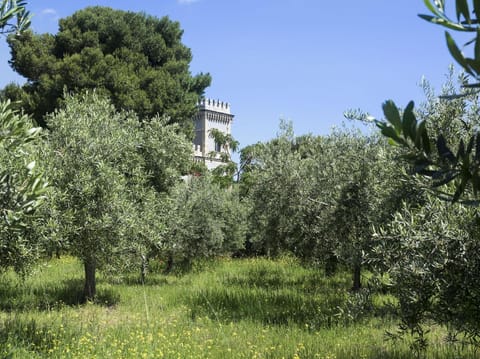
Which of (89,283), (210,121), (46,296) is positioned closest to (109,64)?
(89,283)

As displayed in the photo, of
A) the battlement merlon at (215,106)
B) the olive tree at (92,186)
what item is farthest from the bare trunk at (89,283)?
the battlement merlon at (215,106)

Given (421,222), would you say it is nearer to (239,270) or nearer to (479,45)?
(479,45)

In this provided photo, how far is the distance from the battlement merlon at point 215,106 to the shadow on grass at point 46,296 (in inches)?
2496

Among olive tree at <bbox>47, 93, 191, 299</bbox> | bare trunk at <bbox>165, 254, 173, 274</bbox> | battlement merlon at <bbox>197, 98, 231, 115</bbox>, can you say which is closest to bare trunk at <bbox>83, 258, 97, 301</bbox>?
olive tree at <bbox>47, 93, 191, 299</bbox>

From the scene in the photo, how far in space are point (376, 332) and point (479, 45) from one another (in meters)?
10.8

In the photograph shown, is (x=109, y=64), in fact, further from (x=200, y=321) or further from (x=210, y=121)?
(x=210, y=121)

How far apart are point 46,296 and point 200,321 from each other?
5.56m

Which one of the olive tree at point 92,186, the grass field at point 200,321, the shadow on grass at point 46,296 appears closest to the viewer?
the grass field at point 200,321

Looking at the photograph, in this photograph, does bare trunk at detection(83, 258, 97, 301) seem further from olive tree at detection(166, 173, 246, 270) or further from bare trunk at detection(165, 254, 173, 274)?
bare trunk at detection(165, 254, 173, 274)

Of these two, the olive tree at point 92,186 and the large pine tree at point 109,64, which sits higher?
the large pine tree at point 109,64

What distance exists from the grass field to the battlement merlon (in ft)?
201

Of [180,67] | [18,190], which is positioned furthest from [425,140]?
[180,67]

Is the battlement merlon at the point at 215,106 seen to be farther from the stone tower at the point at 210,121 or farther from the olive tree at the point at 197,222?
the olive tree at the point at 197,222

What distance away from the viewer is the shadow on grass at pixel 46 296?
14672mm
